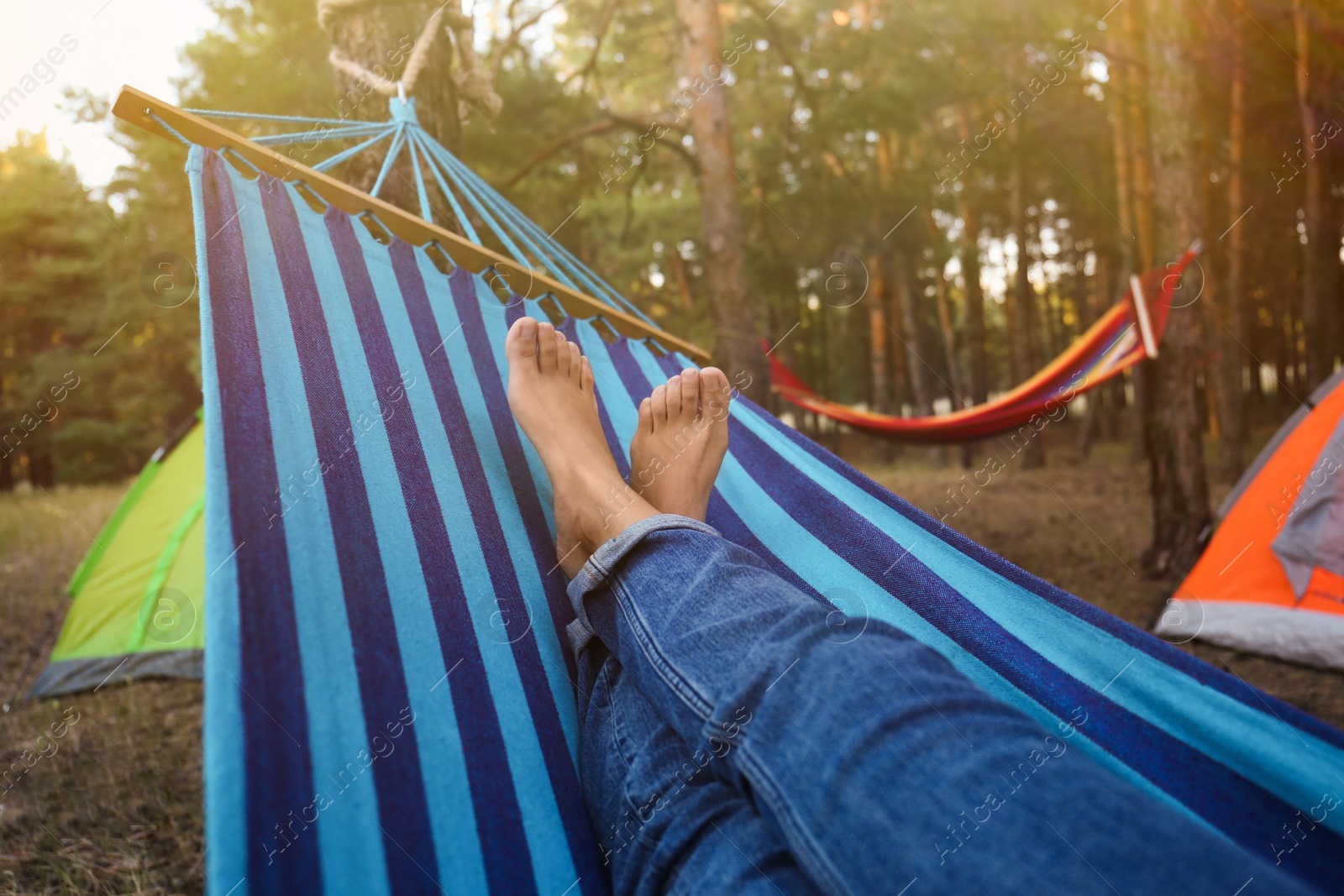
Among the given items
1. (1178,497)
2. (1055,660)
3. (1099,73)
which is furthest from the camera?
(1099,73)

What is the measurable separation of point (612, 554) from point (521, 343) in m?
0.50

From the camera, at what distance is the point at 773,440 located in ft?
4.33

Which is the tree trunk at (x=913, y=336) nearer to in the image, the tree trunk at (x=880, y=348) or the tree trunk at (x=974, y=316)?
the tree trunk at (x=880, y=348)

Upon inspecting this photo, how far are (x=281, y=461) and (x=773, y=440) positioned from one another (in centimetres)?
83

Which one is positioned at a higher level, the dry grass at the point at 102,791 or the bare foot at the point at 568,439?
the bare foot at the point at 568,439

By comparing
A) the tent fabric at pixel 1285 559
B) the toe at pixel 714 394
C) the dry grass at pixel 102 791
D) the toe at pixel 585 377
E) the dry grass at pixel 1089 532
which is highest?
the toe at pixel 585 377

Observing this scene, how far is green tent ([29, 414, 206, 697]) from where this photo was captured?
2.24 m

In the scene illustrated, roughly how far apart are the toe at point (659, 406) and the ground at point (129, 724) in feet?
3.68

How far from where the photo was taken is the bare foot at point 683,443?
3.48 ft

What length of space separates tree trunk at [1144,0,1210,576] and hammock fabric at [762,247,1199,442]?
142 mm

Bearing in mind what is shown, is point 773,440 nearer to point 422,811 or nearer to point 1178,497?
point 422,811

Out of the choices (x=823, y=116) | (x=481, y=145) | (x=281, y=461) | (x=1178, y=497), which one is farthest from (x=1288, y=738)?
(x=823, y=116)

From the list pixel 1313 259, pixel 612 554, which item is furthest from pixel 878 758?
pixel 1313 259

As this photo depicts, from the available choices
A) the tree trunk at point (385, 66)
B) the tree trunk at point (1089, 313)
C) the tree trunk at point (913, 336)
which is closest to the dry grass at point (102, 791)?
the tree trunk at point (385, 66)
